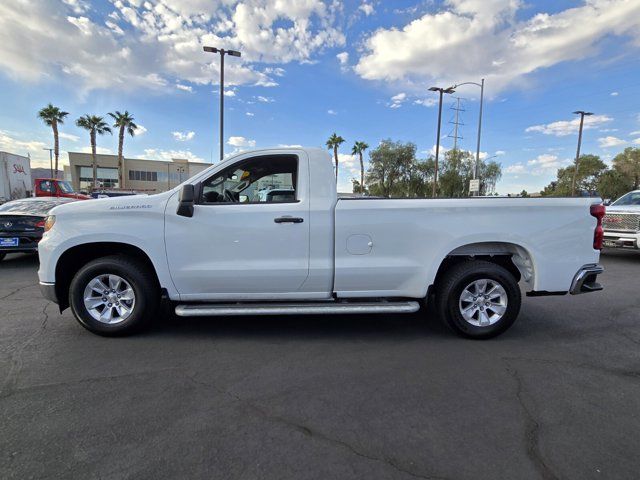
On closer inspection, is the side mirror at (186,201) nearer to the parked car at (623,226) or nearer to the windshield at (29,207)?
the windshield at (29,207)

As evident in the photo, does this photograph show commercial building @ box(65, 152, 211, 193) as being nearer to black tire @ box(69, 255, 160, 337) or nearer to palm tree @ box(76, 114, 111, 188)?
palm tree @ box(76, 114, 111, 188)

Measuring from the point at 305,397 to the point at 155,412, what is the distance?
3.60 ft

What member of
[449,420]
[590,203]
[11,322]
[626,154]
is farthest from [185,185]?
[626,154]

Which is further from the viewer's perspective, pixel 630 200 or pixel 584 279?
pixel 630 200

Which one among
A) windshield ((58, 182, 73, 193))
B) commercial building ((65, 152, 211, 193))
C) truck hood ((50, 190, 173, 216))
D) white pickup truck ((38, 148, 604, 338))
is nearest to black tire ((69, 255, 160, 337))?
white pickup truck ((38, 148, 604, 338))

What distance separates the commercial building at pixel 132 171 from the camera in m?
66.5

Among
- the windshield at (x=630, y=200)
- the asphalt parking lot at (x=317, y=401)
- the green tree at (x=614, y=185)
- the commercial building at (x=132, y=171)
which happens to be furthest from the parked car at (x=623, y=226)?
the commercial building at (x=132, y=171)

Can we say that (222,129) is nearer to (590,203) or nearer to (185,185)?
(185,185)

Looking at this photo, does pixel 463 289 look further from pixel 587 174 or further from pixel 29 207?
pixel 587 174

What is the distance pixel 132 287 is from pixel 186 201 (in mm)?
1124

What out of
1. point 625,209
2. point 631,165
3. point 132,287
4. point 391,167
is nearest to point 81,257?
point 132,287

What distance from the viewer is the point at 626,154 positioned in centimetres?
5631

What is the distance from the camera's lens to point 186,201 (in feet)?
12.9

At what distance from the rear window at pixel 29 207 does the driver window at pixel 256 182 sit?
6799 mm
